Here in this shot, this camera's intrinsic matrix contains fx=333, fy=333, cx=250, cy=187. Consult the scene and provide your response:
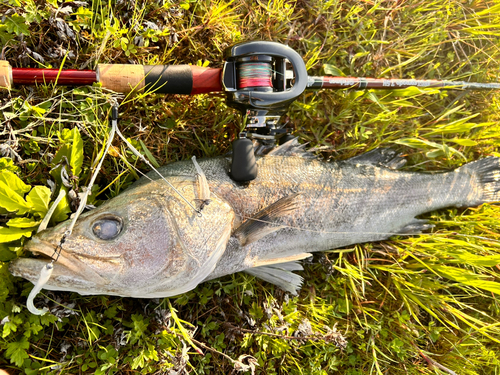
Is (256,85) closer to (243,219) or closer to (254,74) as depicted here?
(254,74)

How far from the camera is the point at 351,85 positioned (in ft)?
9.86

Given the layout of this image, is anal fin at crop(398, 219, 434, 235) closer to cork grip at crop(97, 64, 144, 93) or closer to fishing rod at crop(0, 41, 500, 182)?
fishing rod at crop(0, 41, 500, 182)

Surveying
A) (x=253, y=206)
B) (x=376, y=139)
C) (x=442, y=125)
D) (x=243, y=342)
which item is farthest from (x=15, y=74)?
(x=442, y=125)

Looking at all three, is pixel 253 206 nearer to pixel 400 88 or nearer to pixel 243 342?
pixel 243 342

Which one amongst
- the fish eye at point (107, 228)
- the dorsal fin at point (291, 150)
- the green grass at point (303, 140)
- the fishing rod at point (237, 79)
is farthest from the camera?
the dorsal fin at point (291, 150)

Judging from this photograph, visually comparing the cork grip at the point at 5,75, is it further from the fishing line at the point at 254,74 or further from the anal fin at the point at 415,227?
the anal fin at the point at 415,227

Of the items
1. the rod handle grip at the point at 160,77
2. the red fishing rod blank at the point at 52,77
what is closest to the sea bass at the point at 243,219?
the rod handle grip at the point at 160,77

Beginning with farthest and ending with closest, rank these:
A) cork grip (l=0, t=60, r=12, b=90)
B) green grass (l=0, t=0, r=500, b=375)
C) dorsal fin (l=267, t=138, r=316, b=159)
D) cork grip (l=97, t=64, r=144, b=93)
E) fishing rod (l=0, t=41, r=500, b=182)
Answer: dorsal fin (l=267, t=138, r=316, b=159) → green grass (l=0, t=0, r=500, b=375) → cork grip (l=97, t=64, r=144, b=93) → fishing rod (l=0, t=41, r=500, b=182) → cork grip (l=0, t=60, r=12, b=90)

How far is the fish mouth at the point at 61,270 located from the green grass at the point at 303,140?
0.40m

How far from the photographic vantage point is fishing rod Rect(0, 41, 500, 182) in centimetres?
248

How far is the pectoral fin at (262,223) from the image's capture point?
2.63 meters

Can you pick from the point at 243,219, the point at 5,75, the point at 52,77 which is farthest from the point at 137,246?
the point at 5,75

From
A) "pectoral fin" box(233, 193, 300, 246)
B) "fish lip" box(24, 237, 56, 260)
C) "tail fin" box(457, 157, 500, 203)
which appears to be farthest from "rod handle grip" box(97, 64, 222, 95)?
"tail fin" box(457, 157, 500, 203)

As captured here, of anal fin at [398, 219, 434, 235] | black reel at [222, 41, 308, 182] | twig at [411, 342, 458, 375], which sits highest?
black reel at [222, 41, 308, 182]
